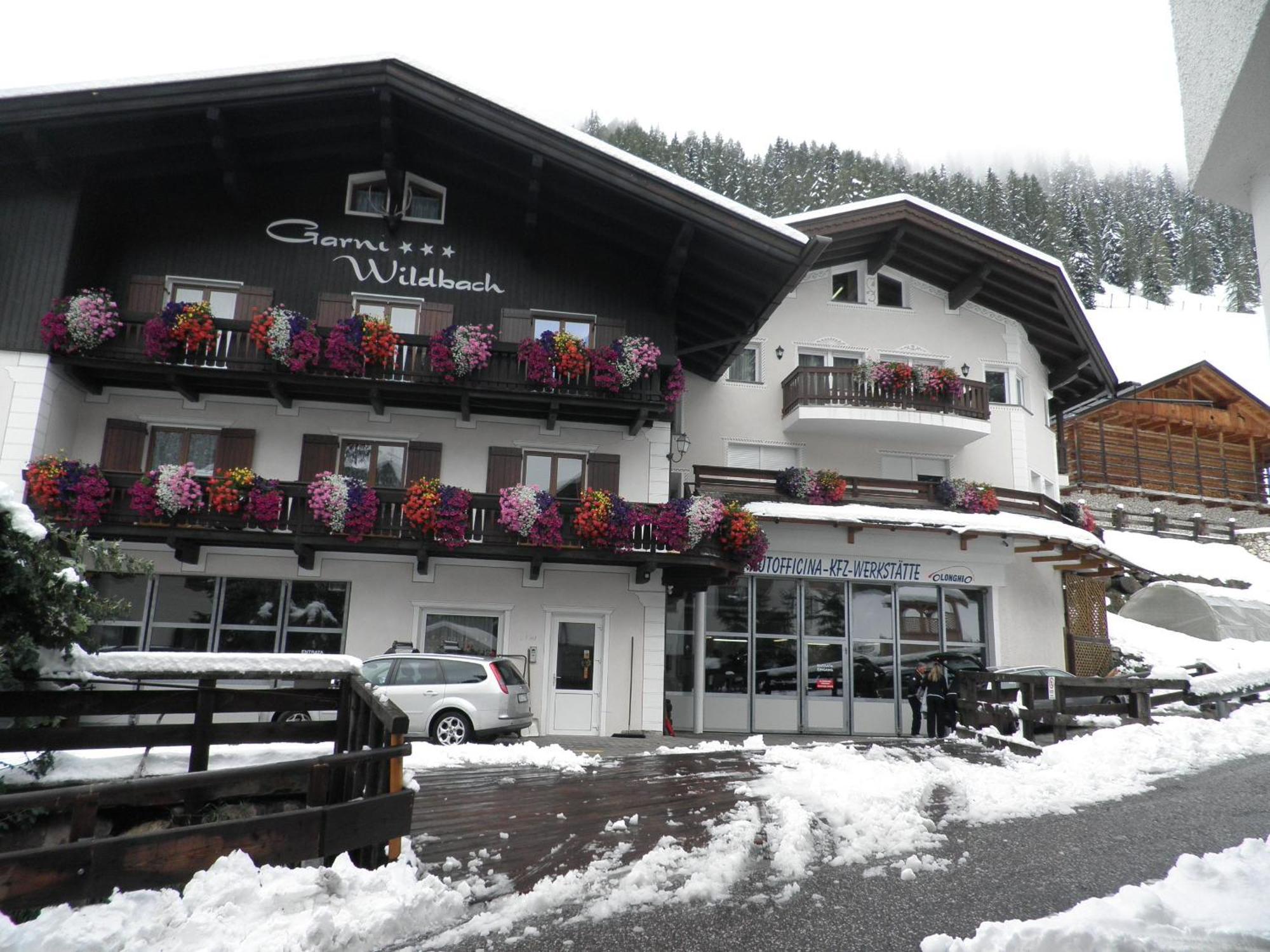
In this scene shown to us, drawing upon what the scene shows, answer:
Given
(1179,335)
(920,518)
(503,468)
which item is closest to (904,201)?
(920,518)

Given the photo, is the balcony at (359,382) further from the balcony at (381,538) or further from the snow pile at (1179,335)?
the snow pile at (1179,335)

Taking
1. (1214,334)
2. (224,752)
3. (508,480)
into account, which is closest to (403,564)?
(508,480)

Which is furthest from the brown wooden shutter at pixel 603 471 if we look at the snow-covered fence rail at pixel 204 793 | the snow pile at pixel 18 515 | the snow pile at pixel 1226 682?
the snow pile at pixel 18 515

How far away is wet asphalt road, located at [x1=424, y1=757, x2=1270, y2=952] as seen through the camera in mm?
5297

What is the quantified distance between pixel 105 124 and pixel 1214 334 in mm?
106543

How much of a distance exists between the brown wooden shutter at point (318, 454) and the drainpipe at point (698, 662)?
8.44 metres

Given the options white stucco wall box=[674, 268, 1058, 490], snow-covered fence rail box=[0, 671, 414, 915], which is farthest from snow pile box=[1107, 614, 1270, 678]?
snow-covered fence rail box=[0, 671, 414, 915]

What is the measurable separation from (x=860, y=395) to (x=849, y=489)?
2.42 meters

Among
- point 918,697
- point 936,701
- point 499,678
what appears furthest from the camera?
point 918,697

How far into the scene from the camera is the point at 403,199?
19391mm

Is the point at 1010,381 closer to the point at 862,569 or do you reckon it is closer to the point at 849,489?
the point at 849,489

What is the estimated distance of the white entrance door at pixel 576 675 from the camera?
1792 cm

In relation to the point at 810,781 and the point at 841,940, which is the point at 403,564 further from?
the point at 841,940

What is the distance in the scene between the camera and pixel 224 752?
8703 millimetres
